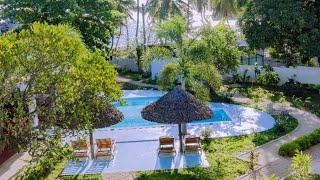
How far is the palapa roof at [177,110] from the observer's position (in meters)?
18.7

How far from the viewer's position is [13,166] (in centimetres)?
1942

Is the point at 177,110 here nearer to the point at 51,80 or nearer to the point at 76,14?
the point at 51,80

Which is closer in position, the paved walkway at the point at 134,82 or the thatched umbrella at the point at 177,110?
the thatched umbrella at the point at 177,110

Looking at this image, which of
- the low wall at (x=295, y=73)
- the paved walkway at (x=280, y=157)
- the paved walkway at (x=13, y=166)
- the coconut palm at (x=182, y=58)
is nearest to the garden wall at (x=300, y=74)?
the low wall at (x=295, y=73)

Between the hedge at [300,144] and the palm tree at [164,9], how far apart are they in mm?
23516

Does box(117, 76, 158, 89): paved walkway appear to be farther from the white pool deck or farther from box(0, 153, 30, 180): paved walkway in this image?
box(0, 153, 30, 180): paved walkway

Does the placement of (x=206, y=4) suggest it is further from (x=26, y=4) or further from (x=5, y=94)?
(x=5, y=94)

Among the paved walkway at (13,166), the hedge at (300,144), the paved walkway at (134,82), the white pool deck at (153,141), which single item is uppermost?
the paved walkway at (134,82)

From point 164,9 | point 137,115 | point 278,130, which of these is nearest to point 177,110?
point 278,130

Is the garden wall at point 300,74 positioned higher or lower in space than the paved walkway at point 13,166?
higher

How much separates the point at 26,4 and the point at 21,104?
60.5ft

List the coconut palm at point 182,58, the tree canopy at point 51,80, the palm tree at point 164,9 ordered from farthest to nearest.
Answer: the palm tree at point 164,9 → the coconut palm at point 182,58 → the tree canopy at point 51,80

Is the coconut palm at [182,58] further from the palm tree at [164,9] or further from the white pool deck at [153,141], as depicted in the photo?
the palm tree at [164,9]

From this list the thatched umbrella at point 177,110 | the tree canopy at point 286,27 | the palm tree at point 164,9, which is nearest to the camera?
the thatched umbrella at point 177,110
